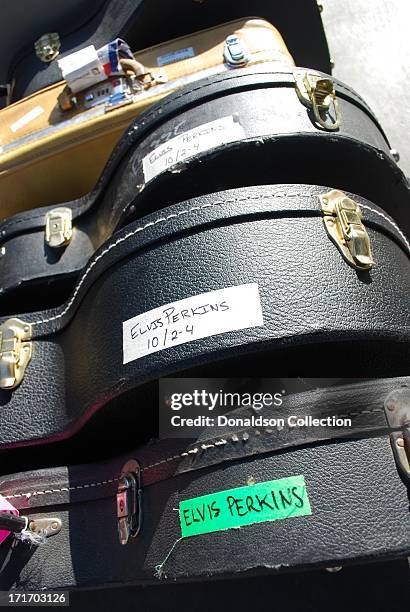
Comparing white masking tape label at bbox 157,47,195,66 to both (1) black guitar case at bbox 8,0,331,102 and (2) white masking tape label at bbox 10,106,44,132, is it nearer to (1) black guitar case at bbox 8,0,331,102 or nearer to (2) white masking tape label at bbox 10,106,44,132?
(1) black guitar case at bbox 8,0,331,102

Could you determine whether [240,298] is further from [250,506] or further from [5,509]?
[5,509]

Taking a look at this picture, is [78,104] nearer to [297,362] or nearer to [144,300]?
[144,300]

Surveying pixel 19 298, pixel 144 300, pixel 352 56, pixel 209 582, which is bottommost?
pixel 209 582

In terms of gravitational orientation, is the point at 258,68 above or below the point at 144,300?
above

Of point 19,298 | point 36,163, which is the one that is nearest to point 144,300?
point 19,298

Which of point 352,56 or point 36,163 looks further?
point 352,56

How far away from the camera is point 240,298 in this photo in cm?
54

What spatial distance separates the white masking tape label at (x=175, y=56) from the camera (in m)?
0.96

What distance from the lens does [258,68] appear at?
72cm

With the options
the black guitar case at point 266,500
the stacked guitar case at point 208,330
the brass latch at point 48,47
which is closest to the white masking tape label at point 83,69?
the stacked guitar case at point 208,330

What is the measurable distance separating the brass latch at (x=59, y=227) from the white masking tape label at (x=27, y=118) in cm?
19

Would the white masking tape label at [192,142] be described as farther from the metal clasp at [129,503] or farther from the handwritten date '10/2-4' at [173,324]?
the metal clasp at [129,503]

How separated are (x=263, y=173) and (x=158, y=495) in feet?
1.33

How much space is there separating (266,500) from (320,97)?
1.58 ft
